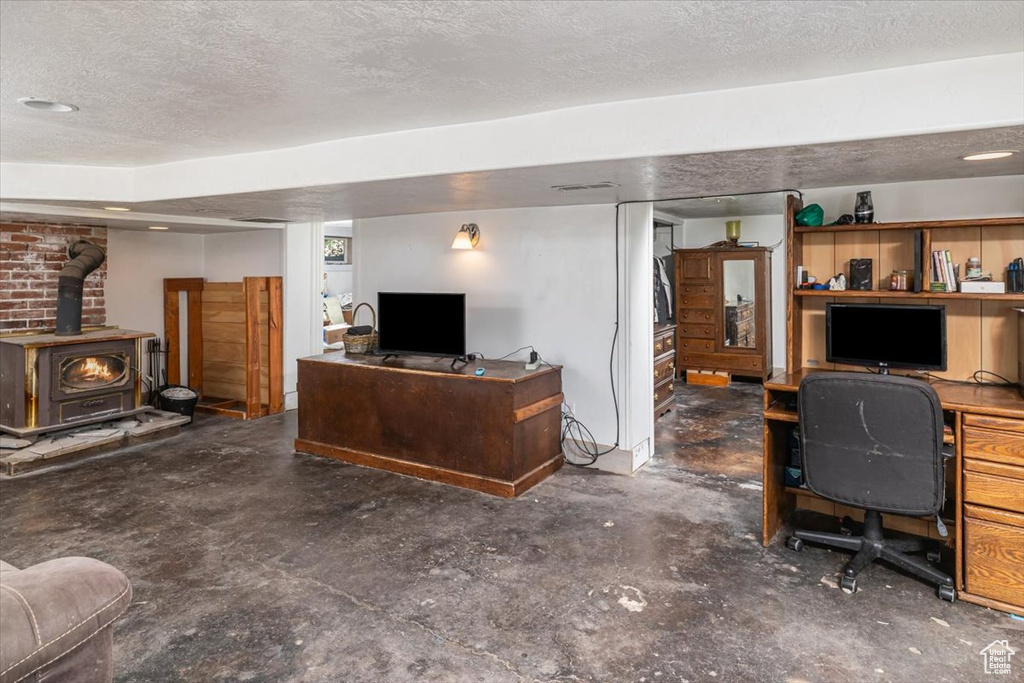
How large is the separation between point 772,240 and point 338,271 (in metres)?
6.58

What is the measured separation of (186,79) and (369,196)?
167 cm

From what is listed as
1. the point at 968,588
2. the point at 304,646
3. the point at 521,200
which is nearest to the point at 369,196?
the point at 521,200

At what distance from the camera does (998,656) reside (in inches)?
86.7

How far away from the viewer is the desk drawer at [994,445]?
2.46 metres

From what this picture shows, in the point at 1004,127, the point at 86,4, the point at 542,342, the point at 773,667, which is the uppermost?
the point at 86,4

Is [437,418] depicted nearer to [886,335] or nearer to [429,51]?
[429,51]

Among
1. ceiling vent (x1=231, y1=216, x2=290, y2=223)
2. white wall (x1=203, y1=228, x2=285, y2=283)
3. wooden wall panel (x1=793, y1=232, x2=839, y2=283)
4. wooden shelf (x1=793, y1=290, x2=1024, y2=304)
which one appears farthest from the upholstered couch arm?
white wall (x1=203, y1=228, x2=285, y2=283)

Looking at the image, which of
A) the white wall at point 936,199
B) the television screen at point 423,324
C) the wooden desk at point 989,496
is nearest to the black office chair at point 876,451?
the wooden desk at point 989,496

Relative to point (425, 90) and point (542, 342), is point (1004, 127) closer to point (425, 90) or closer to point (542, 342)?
point (425, 90)

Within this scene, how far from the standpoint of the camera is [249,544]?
10.4 ft

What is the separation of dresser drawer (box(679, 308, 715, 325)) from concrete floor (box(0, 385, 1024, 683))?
3.63 m

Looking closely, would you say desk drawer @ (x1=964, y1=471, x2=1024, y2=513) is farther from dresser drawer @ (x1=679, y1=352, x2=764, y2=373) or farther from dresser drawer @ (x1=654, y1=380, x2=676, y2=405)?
dresser drawer @ (x1=679, y1=352, x2=764, y2=373)

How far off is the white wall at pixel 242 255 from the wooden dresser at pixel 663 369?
394 cm

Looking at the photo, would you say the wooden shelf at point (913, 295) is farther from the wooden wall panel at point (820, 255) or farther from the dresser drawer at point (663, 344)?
the dresser drawer at point (663, 344)
